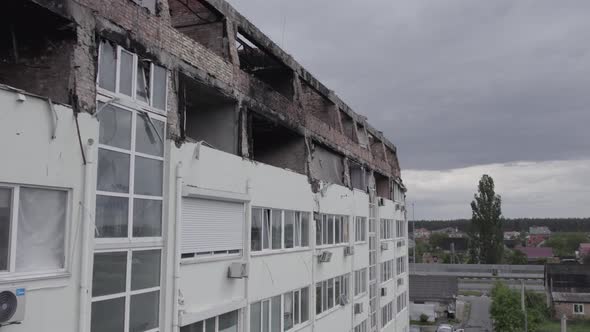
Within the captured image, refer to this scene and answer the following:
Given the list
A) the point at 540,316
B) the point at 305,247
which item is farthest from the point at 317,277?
the point at 540,316

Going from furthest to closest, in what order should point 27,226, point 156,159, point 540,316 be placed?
point 540,316, point 156,159, point 27,226

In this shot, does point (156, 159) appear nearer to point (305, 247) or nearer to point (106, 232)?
point (106, 232)

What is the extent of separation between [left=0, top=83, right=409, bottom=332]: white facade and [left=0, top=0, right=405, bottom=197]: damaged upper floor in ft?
1.81

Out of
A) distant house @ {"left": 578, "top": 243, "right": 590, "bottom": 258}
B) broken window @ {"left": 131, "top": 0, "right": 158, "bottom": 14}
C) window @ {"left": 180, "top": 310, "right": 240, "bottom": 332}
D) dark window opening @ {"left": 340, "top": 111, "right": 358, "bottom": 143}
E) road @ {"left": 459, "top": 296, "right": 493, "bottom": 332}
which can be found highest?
dark window opening @ {"left": 340, "top": 111, "right": 358, "bottom": 143}

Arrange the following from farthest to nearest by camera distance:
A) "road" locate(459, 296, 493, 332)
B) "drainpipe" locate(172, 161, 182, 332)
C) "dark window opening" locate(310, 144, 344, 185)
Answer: "road" locate(459, 296, 493, 332)
"dark window opening" locate(310, 144, 344, 185)
"drainpipe" locate(172, 161, 182, 332)

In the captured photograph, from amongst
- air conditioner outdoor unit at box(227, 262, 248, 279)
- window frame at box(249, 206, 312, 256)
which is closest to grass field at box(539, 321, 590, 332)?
window frame at box(249, 206, 312, 256)

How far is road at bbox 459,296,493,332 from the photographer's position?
48559 millimetres

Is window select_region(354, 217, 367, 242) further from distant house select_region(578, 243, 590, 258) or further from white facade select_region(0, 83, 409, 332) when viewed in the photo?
distant house select_region(578, 243, 590, 258)

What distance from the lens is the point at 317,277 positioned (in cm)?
1652

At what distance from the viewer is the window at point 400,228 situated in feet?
106

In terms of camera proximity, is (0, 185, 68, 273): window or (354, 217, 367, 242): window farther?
(354, 217, 367, 242): window

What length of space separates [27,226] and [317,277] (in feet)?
37.4

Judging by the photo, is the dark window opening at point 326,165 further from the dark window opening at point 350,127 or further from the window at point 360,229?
the dark window opening at point 350,127

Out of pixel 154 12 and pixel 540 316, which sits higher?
pixel 154 12
